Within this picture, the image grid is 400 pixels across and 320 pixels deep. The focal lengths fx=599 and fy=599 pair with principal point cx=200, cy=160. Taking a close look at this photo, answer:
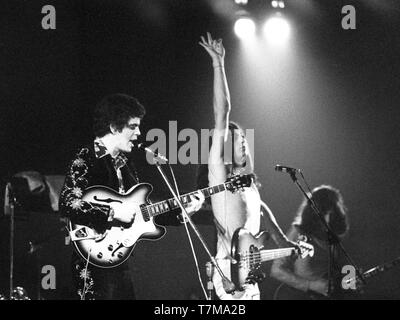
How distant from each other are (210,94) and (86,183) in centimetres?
149

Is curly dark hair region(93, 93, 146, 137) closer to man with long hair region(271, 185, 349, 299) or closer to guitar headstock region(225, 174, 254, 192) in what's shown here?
guitar headstock region(225, 174, 254, 192)

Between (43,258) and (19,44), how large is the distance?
1.65 metres

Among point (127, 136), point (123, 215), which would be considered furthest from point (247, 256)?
point (127, 136)

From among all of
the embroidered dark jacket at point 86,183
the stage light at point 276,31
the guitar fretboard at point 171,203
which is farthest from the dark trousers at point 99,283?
the stage light at point 276,31

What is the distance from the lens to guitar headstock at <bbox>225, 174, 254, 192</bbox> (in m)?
4.30

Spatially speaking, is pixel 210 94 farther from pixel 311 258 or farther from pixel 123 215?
pixel 311 258

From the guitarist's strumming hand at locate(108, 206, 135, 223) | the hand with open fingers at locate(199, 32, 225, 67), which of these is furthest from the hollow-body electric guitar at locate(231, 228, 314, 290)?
the hand with open fingers at locate(199, 32, 225, 67)

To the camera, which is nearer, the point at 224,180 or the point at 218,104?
the point at 224,180

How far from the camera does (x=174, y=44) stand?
488 centimetres

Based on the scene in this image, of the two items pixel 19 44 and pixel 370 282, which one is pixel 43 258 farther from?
pixel 370 282

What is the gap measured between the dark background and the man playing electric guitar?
0.34 metres

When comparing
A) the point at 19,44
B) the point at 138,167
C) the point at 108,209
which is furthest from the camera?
the point at 19,44

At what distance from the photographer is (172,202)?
162 inches
